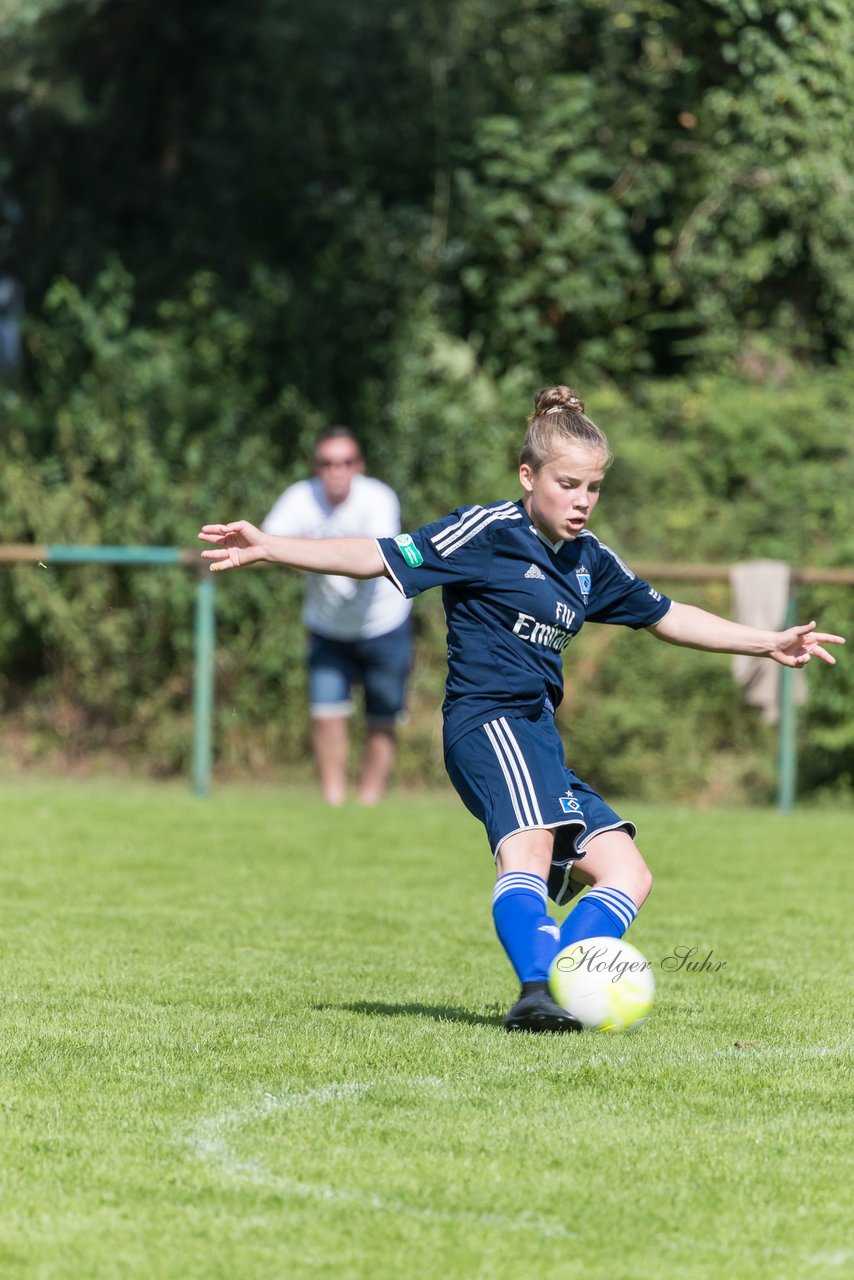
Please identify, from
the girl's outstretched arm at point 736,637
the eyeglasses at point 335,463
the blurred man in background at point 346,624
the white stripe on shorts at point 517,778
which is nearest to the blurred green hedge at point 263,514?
the blurred man in background at point 346,624

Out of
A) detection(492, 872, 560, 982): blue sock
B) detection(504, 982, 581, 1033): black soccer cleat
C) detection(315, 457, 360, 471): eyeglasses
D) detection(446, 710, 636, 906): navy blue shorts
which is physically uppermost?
detection(315, 457, 360, 471): eyeglasses

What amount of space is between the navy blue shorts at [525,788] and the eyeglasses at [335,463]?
5415mm

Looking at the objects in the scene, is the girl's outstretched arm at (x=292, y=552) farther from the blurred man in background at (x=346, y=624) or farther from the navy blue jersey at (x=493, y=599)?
the blurred man in background at (x=346, y=624)

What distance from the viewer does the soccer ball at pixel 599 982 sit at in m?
4.53

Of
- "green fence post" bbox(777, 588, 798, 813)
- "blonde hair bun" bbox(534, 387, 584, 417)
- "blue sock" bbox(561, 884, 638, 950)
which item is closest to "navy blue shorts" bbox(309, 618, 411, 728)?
"green fence post" bbox(777, 588, 798, 813)

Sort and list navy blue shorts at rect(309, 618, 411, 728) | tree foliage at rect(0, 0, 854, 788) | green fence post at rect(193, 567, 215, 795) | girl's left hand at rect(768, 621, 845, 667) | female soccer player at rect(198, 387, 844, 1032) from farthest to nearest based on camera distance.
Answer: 1. tree foliage at rect(0, 0, 854, 788)
2. green fence post at rect(193, 567, 215, 795)
3. navy blue shorts at rect(309, 618, 411, 728)
4. girl's left hand at rect(768, 621, 845, 667)
5. female soccer player at rect(198, 387, 844, 1032)

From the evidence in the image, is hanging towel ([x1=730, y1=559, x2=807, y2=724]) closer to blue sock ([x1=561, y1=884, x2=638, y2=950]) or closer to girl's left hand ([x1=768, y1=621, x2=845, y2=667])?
girl's left hand ([x1=768, y1=621, x2=845, y2=667])

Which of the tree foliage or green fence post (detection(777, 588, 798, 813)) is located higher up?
the tree foliage

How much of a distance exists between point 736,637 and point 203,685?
6.50 m

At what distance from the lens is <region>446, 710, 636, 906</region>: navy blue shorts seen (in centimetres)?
479

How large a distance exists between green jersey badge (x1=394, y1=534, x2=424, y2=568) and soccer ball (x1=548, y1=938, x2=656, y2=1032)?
3.56 feet

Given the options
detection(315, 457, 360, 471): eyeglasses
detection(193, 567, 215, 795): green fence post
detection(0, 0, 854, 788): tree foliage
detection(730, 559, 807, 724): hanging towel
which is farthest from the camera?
detection(0, 0, 854, 788): tree foliage

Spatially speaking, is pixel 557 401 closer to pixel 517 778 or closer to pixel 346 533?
pixel 517 778

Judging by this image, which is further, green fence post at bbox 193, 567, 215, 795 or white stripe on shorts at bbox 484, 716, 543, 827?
green fence post at bbox 193, 567, 215, 795
